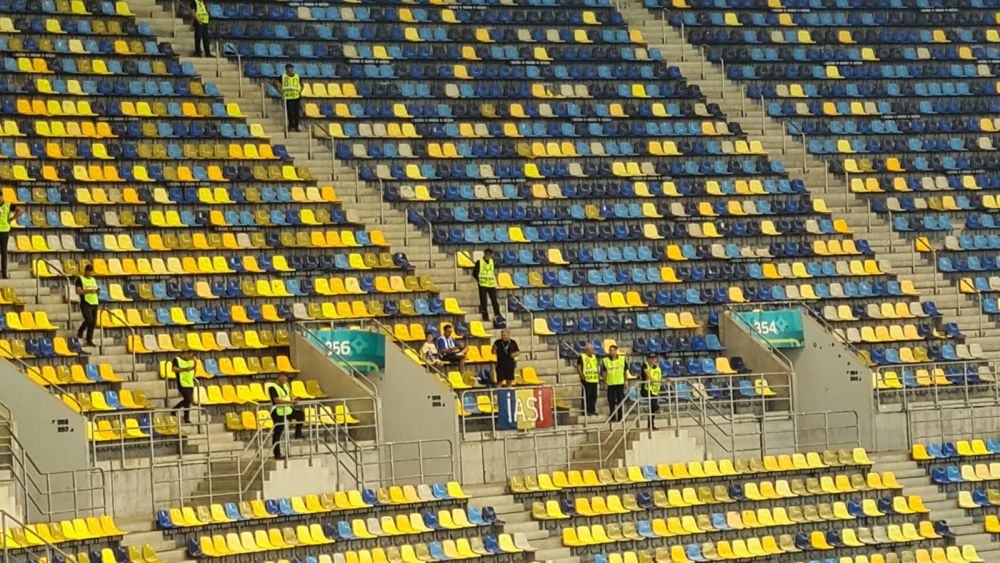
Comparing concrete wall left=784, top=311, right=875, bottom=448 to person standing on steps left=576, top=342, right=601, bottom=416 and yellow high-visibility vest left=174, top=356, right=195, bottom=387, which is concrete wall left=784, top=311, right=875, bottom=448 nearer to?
person standing on steps left=576, top=342, right=601, bottom=416

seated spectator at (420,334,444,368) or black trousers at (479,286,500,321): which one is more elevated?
black trousers at (479,286,500,321)

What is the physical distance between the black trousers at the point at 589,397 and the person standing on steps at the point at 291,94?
22.3 ft

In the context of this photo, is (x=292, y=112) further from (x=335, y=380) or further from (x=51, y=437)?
(x=51, y=437)

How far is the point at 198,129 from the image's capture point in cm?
3106

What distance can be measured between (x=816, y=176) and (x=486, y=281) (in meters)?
7.69

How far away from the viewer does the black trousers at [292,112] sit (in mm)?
32094

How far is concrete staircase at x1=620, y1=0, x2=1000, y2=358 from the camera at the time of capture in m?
32.5

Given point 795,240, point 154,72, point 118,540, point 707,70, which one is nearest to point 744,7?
point 707,70

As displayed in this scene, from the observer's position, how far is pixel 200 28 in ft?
108

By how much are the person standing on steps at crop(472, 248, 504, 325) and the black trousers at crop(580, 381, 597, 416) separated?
1981 mm

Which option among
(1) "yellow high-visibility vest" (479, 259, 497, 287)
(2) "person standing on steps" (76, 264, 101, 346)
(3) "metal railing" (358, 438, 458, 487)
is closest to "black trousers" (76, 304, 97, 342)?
(2) "person standing on steps" (76, 264, 101, 346)

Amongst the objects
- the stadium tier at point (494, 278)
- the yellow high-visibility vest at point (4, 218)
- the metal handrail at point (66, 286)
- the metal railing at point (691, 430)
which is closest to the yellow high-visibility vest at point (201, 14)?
the stadium tier at point (494, 278)

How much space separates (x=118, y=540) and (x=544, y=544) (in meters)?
5.02

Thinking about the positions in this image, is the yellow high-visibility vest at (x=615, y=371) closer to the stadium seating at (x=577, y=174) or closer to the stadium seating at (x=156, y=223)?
the stadium seating at (x=577, y=174)
